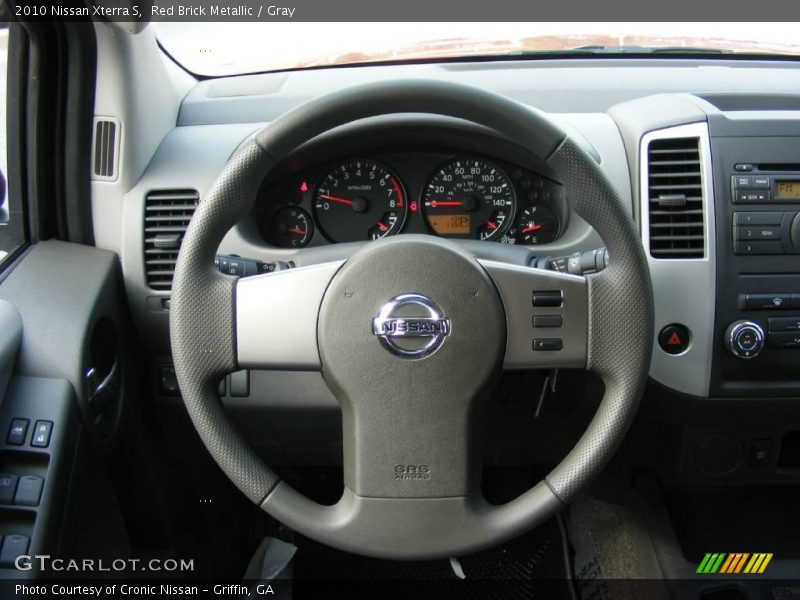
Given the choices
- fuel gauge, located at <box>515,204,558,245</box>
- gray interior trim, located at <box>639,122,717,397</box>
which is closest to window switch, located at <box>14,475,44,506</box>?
fuel gauge, located at <box>515,204,558,245</box>

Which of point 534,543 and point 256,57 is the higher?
point 256,57

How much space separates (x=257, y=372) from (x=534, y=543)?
993 millimetres

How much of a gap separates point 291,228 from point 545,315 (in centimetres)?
72

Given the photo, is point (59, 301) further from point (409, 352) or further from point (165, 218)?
point (409, 352)

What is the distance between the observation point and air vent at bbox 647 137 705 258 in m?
1.58

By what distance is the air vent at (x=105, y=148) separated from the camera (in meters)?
1.70

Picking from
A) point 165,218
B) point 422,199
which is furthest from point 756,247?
point 165,218

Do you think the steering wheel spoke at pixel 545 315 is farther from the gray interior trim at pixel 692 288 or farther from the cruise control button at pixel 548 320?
the gray interior trim at pixel 692 288

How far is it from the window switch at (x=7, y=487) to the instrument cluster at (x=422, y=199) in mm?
700

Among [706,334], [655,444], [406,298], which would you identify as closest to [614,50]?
[706,334]

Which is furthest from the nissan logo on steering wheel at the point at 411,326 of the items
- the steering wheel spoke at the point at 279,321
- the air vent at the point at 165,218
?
the air vent at the point at 165,218

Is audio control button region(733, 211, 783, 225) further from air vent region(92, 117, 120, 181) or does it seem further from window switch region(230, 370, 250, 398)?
air vent region(92, 117, 120, 181)

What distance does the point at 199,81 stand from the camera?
2109mm

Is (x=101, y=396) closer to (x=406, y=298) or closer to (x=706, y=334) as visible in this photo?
(x=406, y=298)
